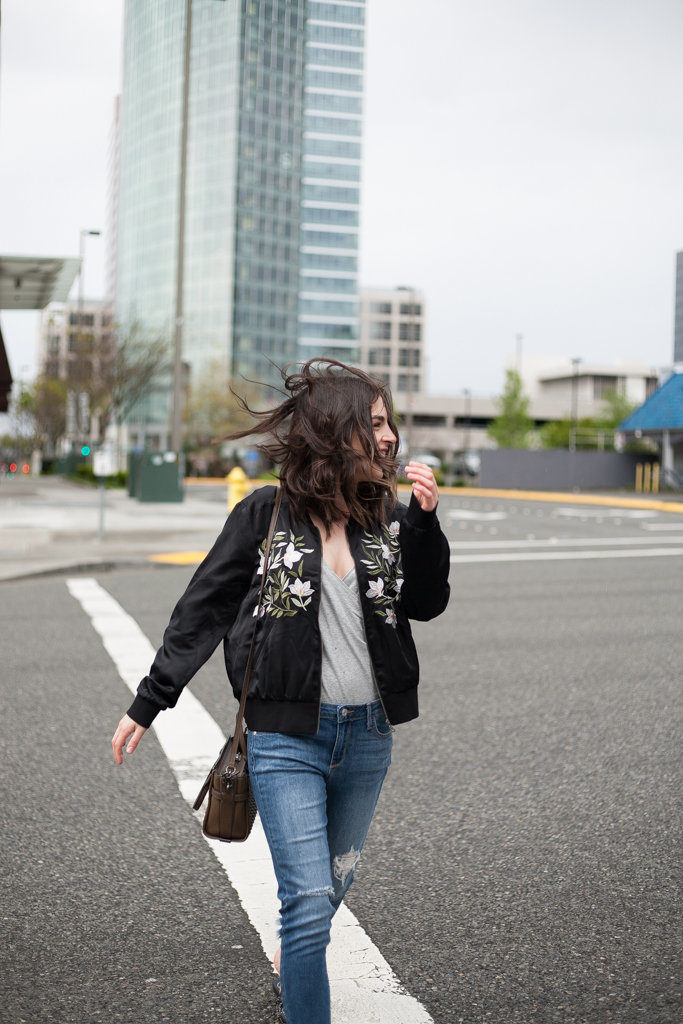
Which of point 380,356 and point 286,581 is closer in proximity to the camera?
point 286,581

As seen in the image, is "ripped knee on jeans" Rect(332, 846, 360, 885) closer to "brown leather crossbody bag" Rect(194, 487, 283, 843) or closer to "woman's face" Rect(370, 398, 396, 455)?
"brown leather crossbody bag" Rect(194, 487, 283, 843)

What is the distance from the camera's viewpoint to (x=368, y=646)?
2.64 m

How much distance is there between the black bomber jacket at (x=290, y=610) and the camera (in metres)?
2.59

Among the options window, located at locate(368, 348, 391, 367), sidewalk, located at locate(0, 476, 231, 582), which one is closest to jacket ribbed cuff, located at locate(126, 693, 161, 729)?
sidewalk, located at locate(0, 476, 231, 582)

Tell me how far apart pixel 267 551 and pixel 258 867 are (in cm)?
191

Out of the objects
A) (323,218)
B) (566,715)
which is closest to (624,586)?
(566,715)

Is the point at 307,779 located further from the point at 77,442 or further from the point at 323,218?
the point at 323,218

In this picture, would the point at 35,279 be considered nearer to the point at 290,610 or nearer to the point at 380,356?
the point at 290,610

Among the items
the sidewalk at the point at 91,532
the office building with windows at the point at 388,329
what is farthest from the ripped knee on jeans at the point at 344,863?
the office building with windows at the point at 388,329

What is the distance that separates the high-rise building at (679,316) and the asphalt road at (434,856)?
154 feet

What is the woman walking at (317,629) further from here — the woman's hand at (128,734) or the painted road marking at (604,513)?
the painted road marking at (604,513)

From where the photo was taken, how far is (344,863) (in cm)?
279

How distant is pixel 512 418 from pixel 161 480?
4714 cm

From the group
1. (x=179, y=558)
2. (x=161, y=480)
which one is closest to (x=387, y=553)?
(x=179, y=558)
